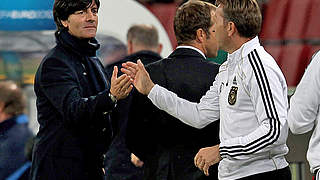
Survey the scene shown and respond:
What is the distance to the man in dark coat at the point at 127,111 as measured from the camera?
217 inches

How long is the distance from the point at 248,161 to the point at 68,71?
1.04m

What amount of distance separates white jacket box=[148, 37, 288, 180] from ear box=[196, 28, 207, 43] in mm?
655

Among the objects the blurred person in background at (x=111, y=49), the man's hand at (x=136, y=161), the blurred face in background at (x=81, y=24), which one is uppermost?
the blurred face in background at (x=81, y=24)

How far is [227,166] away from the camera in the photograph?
350 centimetres

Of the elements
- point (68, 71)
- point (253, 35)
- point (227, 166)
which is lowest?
point (227, 166)

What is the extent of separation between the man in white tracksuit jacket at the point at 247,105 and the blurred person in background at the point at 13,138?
2.26 m

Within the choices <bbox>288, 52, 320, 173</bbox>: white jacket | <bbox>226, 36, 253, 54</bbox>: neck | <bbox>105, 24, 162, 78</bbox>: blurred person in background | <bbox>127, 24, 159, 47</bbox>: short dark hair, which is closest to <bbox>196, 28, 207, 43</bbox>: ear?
<bbox>226, 36, 253, 54</bbox>: neck

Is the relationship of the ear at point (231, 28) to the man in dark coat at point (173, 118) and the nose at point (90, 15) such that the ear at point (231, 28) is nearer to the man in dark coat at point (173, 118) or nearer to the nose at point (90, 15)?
the man in dark coat at point (173, 118)

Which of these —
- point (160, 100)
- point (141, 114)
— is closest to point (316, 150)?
point (160, 100)

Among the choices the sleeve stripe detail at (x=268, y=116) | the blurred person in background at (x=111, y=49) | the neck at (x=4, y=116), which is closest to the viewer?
the sleeve stripe detail at (x=268, y=116)

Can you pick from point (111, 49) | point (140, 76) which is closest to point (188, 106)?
point (140, 76)

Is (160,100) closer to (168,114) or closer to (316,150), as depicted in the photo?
(168,114)

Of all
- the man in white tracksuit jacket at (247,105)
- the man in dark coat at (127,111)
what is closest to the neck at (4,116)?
the man in dark coat at (127,111)

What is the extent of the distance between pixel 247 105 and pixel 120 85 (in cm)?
71
